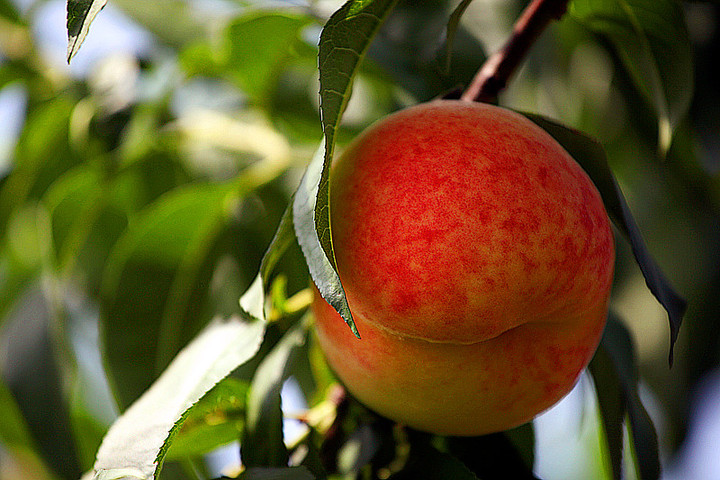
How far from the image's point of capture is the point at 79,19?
1.39 feet

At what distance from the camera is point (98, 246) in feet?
3.56

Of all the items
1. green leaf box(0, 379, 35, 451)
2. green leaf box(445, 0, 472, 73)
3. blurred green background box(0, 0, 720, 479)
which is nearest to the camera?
green leaf box(445, 0, 472, 73)

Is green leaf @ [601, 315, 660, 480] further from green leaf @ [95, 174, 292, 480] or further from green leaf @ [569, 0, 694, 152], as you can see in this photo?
green leaf @ [95, 174, 292, 480]

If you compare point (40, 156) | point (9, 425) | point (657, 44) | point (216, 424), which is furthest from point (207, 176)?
point (657, 44)

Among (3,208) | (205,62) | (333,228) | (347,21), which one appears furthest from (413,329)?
(3,208)

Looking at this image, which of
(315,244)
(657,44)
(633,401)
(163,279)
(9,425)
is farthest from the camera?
(9,425)

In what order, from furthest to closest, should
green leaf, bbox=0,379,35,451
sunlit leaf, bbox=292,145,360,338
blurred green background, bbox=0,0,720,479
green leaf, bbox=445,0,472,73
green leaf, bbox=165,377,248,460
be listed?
1. green leaf, bbox=0,379,35,451
2. blurred green background, bbox=0,0,720,479
3. green leaf, bbox=165,377,248,460
4. green leaf, bbox=445,0,472,73
5. sunlit leaf, bbox=292,145,360,338

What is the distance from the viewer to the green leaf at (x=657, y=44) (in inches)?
25.6

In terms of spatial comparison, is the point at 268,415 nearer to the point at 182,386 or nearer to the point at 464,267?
the point at 182,386

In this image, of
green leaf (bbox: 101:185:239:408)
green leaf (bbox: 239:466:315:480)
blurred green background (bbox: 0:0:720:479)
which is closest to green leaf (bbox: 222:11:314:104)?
blurred green background (bbox: 0:0:720:479)

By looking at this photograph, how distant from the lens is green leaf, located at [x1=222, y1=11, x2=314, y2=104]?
0.86 meters

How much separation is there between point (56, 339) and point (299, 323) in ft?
1.22

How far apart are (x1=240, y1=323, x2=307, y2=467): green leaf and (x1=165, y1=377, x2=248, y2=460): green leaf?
0.02 m

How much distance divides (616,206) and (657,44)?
245mm
